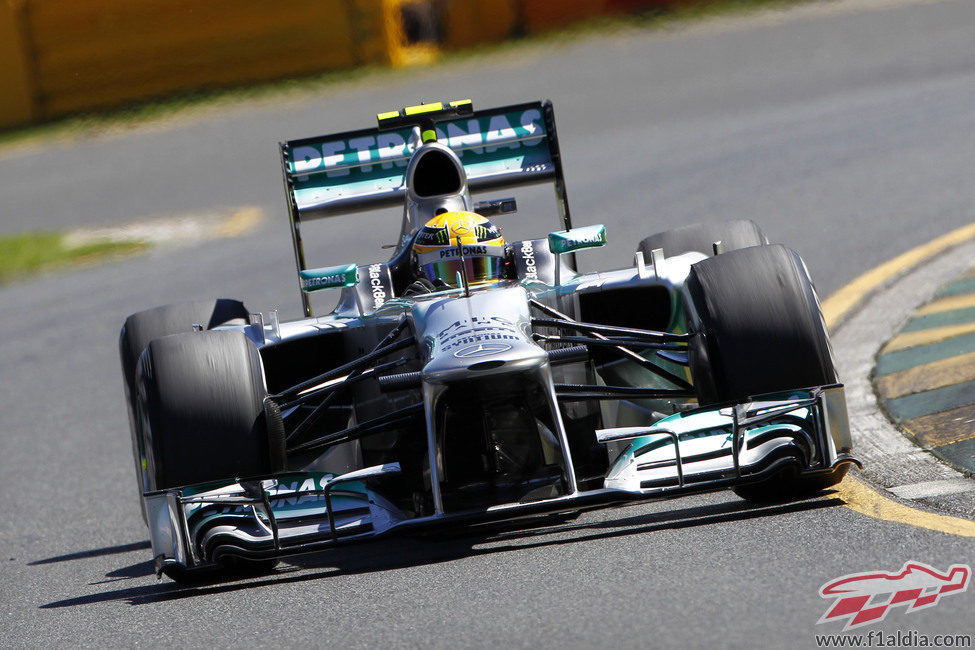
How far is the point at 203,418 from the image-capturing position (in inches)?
228

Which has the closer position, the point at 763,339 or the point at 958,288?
the point at 763,339

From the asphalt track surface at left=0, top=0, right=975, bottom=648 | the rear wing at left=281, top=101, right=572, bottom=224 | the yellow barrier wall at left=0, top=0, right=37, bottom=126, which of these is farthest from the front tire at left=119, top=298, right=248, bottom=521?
the yellow barrier wall at left=0, top=0, right=37, bottom=126

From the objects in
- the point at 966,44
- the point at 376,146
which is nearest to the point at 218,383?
the point at 376,146

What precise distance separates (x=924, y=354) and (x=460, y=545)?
11.0 feet

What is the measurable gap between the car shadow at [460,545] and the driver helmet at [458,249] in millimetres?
1312

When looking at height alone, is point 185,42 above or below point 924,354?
above

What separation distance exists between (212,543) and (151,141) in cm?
1704

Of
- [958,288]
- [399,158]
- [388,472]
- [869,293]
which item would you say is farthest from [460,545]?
[869,293]

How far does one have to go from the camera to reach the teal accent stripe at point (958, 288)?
930 centimetres

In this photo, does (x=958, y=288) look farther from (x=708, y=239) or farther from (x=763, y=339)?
(x=763, y=339)

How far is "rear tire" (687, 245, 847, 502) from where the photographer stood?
18.9 ft

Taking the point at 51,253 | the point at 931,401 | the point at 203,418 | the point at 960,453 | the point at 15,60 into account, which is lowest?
the point at 960,453

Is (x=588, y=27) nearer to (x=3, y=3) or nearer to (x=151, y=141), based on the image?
(x=151, y=141)

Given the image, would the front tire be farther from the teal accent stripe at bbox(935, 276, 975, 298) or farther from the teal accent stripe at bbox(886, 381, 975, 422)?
the teal accent stripe at bbox(935, 276, 975, 298)
